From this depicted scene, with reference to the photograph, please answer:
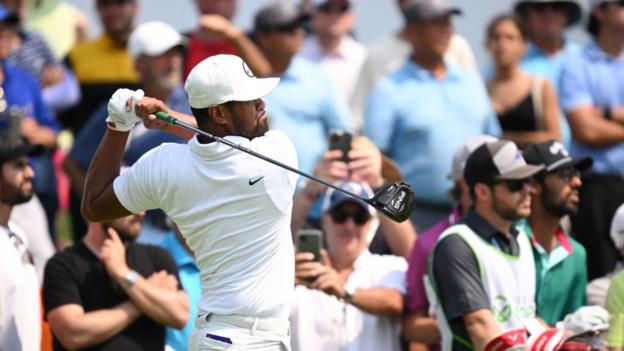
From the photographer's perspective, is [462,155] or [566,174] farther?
[462,155]

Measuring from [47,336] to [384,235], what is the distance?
2.20 meters

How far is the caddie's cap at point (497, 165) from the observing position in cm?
860

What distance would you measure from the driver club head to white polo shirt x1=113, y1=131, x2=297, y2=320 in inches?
16.2

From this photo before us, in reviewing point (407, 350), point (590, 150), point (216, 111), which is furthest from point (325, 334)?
point (590, 150)

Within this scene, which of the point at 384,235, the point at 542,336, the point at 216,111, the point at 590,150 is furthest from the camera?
the point at 590,150

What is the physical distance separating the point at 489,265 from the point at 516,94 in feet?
11.8

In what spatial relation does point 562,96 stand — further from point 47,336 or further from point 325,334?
point 47,336

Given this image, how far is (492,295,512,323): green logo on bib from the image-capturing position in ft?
27.2

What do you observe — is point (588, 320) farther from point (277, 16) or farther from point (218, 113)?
point (277, 16)

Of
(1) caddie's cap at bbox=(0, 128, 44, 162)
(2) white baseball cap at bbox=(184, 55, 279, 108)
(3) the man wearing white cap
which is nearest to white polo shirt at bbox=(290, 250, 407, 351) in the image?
(1) caddie's cap at bbox=(0, 128, 44, 162)

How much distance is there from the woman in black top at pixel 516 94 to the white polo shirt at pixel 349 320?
8.57 feet

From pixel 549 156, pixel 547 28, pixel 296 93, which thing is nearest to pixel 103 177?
pixel 549 156

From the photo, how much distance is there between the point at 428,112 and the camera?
10898 millimetres

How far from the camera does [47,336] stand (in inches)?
358
